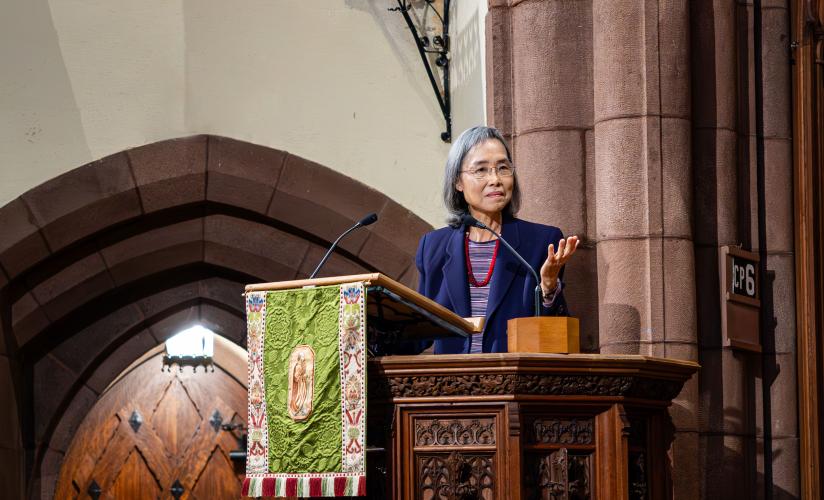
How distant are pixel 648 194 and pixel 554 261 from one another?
112 cm

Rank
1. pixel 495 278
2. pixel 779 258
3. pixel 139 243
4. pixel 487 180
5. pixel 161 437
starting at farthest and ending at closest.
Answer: pixel 161 437 < pixel 139 243 < pixel 779 258 < pixel 487 180 < pixel 495 278

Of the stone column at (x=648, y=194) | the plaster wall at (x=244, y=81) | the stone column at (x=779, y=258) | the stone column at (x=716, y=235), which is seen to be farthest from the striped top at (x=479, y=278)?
the plaster wall at (x=244, y=81)

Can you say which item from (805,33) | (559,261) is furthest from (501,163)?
(805,33)

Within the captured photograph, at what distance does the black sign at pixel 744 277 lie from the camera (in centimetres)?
564

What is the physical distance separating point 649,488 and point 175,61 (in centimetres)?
353

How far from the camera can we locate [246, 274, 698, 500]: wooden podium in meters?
4.17

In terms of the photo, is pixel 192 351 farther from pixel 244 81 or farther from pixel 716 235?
pixel 716 235

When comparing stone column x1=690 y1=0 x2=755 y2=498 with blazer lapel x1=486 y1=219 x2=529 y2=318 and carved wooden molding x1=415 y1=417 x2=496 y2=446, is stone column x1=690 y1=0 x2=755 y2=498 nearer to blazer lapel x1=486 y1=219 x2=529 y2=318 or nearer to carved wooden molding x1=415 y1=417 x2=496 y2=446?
blazer lapel x1=486 y1=219 x2=529 y2=318

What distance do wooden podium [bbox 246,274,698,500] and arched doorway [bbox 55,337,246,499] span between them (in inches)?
269

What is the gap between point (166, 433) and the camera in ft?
38.7

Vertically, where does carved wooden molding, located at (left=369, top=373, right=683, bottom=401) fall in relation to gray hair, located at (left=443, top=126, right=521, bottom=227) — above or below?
below

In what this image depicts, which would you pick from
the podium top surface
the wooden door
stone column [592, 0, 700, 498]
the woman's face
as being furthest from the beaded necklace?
the wooden door

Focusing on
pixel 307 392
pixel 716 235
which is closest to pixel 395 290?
pixel 307 392

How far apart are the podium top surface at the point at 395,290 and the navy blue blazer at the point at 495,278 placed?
11.5 inches
